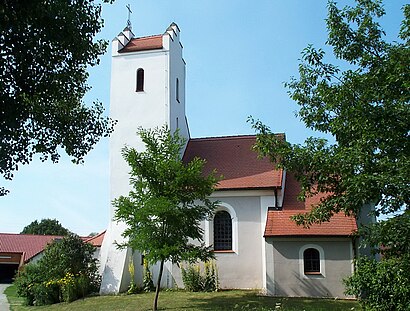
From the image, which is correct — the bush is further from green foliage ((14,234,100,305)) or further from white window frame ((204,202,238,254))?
green foliage ((14,234,100,305))

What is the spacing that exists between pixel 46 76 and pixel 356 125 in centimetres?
804

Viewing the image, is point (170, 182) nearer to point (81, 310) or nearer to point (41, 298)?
point (81, 310)

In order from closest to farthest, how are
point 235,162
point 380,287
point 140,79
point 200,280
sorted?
point 380,287 → point 200,280 → point 235,162 → point 140,79

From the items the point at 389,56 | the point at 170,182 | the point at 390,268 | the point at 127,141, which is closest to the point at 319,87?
the point at 389,56

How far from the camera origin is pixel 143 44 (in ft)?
88.7

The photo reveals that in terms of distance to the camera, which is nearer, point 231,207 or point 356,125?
point 356,125

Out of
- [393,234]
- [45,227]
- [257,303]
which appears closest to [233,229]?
[257,303]

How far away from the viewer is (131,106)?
25.4m

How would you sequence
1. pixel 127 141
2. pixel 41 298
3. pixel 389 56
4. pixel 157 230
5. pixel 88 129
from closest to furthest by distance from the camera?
pixel 389 56
pixel 88 129
pixel 157 230
pixel 41 298
pixel 127 141

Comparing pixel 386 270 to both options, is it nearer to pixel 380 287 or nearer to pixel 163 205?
pixel 380 287

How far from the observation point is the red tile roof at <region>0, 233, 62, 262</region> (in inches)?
1949

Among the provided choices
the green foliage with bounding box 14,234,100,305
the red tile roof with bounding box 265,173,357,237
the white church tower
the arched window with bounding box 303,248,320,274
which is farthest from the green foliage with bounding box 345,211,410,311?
the white church tower

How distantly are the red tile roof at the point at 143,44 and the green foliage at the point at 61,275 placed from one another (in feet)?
36.5

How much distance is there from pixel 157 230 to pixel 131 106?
10600mm
